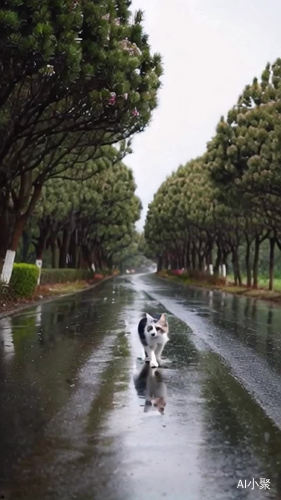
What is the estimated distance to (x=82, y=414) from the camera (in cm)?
727

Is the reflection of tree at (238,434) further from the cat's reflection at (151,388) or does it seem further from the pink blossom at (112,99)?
the pink blossom at (112,99)

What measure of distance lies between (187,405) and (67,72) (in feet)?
35.6

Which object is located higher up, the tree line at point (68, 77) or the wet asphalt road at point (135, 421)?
the tree line at point (68, 77)

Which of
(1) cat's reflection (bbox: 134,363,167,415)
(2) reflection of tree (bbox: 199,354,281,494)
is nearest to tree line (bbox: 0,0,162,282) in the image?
(1) cat's reflection (bbox: 134,363,167,415)

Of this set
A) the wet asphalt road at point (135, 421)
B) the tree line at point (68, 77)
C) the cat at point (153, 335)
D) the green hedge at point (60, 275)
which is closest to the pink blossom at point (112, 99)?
the tree line at point (68, 77)

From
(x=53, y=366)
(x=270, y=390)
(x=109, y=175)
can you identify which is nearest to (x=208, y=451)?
(x=270, y=390)

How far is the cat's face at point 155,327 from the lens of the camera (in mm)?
10144

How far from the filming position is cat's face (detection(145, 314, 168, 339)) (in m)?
10.1

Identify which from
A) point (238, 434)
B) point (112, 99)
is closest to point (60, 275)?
point (112, 99)

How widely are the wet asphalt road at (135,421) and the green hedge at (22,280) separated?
1328cm

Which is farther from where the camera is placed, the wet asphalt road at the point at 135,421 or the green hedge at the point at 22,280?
the green hedge at the point at 22,280

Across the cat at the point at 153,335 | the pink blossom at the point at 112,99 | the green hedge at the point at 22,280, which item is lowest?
the cat at the point at 153,335

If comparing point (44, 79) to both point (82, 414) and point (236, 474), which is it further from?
point (236, 474)

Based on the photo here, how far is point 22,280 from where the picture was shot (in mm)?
27859
